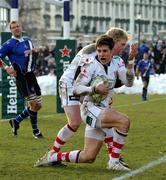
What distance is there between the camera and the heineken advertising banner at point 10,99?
56.5ft

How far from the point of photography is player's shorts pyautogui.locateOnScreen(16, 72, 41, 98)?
13.4 meters

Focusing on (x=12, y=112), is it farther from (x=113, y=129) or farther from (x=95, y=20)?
(x=95, y=20)

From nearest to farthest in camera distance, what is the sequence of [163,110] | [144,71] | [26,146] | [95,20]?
1. [26,146]
2. [163,110]
3. [144,71]
4. [95,20]

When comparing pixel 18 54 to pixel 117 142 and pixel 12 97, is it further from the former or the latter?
pixel 117 142

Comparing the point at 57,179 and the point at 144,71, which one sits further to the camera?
the point at 144,71

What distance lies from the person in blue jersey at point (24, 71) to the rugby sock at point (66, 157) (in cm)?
360

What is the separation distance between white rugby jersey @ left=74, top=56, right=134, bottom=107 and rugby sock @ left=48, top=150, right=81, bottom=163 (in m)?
0.71

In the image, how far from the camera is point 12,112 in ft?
56.6

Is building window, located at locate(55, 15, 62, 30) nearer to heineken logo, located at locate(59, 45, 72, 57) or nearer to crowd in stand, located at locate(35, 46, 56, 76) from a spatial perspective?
crowd in stand, located at locate(35, 46, 56, 76)

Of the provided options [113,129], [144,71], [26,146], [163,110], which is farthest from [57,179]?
[144,71]

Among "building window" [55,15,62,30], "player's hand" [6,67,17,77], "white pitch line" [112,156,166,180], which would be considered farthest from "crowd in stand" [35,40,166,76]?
"building window" [55,15,62,30]

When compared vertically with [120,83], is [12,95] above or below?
below

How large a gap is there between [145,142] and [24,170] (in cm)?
363

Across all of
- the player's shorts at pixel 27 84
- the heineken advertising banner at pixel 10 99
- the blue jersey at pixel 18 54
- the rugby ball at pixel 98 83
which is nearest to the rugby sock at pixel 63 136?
the rugby ball at pixel 98 83
